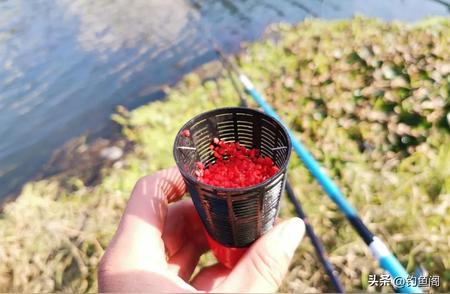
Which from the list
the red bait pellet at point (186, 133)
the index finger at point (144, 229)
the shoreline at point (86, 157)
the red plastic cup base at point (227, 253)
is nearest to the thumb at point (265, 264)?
the red plastic cup base at point (227, 253)

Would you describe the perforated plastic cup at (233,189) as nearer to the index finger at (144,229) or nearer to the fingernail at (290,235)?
the fingernail at (290,235)

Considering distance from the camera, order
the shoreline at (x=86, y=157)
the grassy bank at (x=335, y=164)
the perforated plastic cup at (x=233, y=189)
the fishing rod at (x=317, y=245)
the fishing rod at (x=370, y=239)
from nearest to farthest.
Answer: the perforated plastic cup at (x=233, y=189) → the fishing rod at (x=370, y=239) → the fishing rod at (x=317, y=245) → the grassy bank at (x=335, y=164) → the shoreline at (x=86, y=157)

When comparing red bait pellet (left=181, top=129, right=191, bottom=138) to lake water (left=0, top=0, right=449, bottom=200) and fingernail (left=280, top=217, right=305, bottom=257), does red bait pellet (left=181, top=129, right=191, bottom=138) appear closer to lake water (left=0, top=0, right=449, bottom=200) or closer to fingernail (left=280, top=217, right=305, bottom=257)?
fingernail (left=280, top=217, right=305, bottom=257)

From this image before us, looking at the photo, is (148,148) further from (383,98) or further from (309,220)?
(383,98)

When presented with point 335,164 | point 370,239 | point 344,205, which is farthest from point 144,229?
point 335,164

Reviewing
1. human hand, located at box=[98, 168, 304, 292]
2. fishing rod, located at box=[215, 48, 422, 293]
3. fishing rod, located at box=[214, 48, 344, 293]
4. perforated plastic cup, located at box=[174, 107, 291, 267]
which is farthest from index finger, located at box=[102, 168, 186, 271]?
fishing rod, located at box=[214, 48, 344, 293]

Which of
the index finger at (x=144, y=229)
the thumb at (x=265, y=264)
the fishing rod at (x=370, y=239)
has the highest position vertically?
the index finger at (x=144, y=229)
